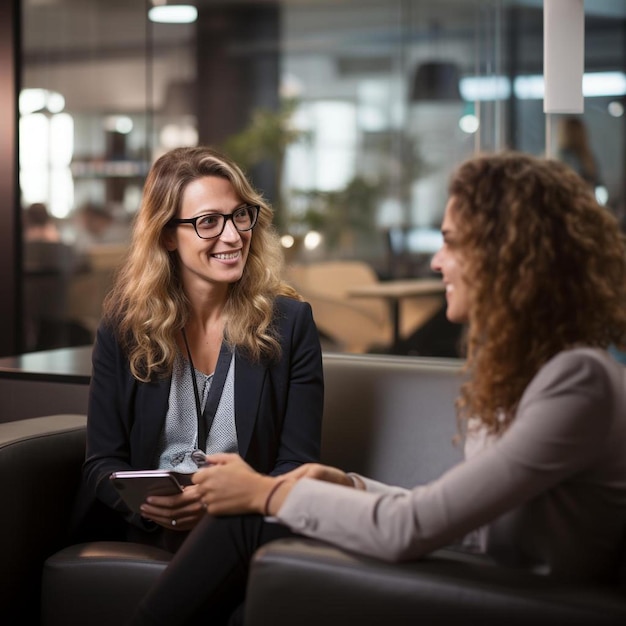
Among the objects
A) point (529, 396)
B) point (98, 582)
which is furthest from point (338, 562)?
point (98, 582)

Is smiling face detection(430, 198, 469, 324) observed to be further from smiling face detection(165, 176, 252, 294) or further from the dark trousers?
smiling face detection(165, 176, 252, 294)

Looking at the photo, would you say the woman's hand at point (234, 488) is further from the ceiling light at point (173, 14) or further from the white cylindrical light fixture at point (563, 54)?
the ceiling light at point (173, 14)

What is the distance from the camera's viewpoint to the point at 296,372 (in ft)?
8.84

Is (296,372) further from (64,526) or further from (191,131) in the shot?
(191,131)

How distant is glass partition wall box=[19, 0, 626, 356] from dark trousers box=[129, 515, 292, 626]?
419cm

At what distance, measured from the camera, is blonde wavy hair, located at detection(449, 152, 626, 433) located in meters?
1.74

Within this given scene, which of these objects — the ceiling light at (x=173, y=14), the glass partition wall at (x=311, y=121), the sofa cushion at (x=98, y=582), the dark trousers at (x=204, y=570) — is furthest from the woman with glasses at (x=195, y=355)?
the ceiling light at (x=173, y=14)

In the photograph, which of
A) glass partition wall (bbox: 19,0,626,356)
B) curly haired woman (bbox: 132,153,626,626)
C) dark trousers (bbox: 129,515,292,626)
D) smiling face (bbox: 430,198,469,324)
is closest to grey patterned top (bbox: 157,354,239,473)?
dark trousers (bbox: 129,515,292,626)

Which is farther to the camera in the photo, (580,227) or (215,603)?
(215,603)

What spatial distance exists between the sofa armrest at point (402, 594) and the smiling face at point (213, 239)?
1038mm

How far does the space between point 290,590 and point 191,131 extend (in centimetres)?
540

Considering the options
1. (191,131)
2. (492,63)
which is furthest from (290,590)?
(191,131)

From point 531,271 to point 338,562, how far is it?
59 cm

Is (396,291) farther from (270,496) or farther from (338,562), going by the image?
(338,562)
